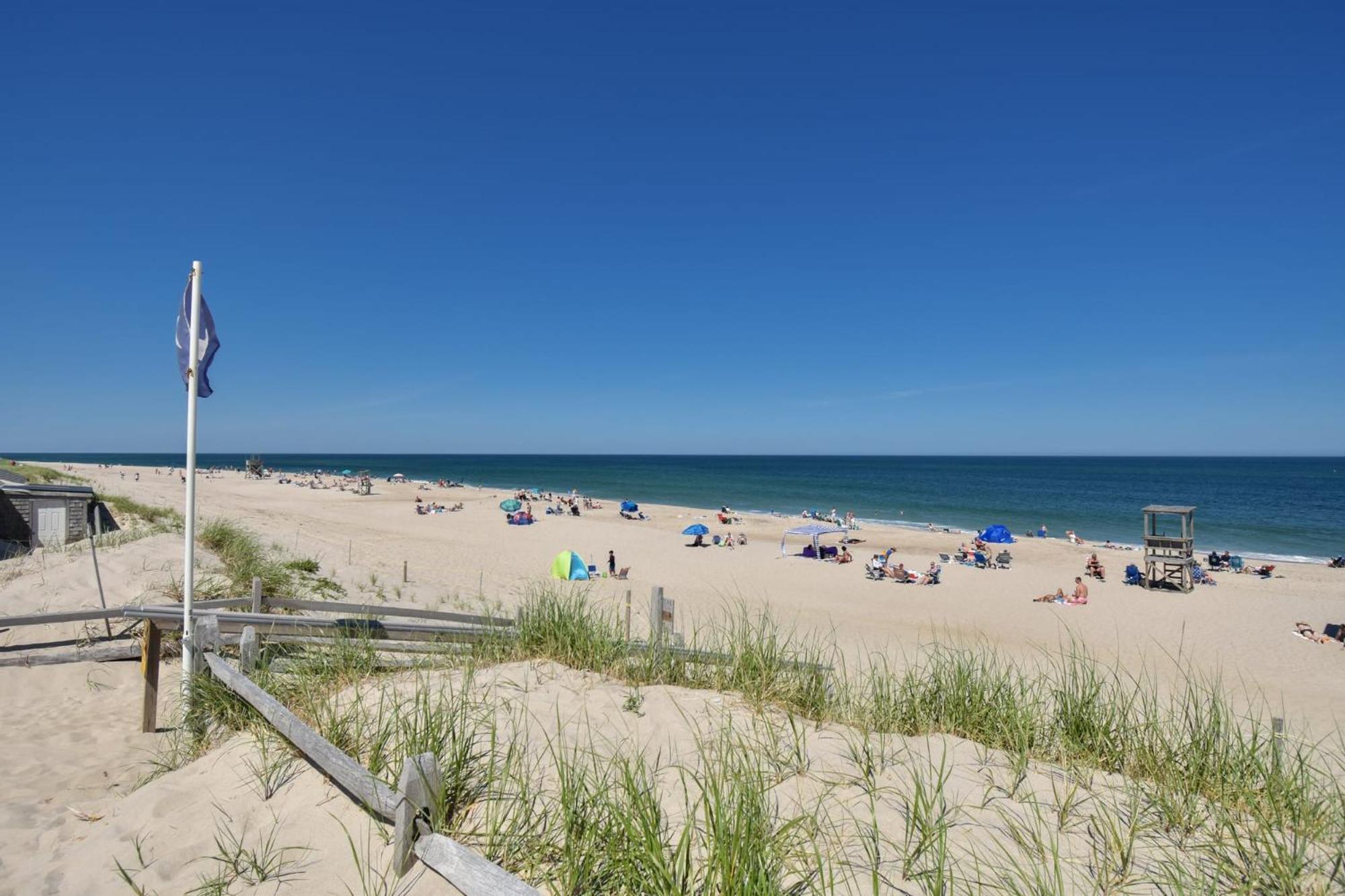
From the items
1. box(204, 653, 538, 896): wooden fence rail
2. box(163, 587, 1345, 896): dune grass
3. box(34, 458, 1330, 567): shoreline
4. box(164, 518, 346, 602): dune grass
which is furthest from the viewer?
box(34, 458, 1330, 567): shoreline

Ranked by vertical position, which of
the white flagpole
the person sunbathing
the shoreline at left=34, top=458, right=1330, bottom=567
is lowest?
the shoreline at left=34, top=458, right=1330, bottom=567

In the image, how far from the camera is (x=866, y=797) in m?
3.54

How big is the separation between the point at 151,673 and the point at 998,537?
101 feet

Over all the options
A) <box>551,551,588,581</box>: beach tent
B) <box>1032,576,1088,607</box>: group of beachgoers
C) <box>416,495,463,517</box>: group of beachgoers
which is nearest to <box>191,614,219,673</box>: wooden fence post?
<box>551,551,588,581</box>: beach tent

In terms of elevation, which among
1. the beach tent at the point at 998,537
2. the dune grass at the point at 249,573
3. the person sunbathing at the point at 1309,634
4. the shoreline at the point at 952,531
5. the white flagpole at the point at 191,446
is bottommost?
the shoreline at the point at 952,531

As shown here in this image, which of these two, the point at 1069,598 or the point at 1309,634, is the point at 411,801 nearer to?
the point at 1309,634

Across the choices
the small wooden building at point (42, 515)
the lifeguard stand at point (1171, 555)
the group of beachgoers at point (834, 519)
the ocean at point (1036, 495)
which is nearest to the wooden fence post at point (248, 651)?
the small wooden building at point (42, 515)

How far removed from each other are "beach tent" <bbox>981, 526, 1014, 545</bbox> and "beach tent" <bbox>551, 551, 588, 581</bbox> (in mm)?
19953

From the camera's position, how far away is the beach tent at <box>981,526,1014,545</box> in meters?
29.1

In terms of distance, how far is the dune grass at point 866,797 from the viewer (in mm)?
2734

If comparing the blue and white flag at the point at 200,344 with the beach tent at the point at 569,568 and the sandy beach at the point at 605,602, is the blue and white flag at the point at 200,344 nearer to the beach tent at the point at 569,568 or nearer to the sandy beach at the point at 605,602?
the sandy beach at the point at 605,602

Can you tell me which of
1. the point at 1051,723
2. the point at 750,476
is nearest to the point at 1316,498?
the point at 750,476

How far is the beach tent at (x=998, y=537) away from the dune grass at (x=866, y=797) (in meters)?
27.2

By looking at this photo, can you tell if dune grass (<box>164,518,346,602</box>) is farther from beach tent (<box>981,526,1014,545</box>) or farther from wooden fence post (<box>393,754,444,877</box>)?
beach tent (<box>981,526,1014,545</box>)
